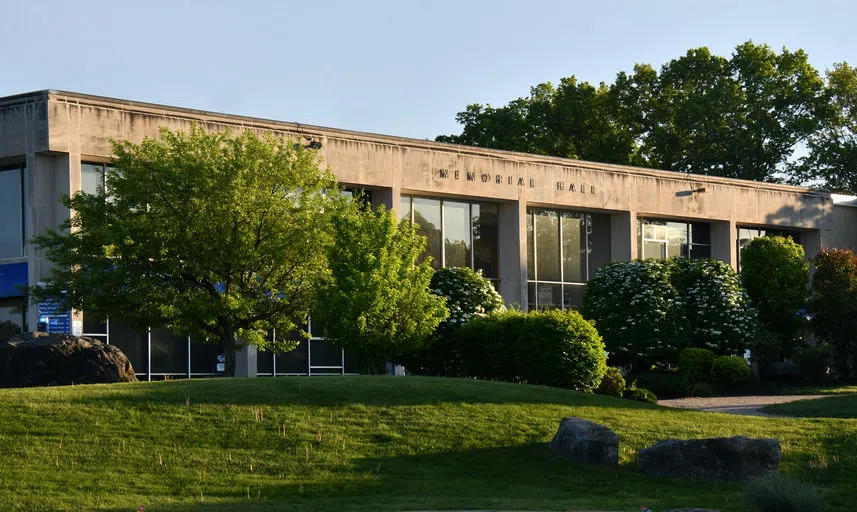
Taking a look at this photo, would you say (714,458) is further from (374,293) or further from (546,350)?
(374,293)

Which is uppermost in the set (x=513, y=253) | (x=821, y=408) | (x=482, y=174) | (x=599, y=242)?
(x=482, y=174)

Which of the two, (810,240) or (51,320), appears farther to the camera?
(810,240)

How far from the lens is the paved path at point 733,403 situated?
1195 inches

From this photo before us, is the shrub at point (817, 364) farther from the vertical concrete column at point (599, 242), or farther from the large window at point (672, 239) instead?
the vertical concrete column at point (599, 242)

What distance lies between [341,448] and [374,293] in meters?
8.54

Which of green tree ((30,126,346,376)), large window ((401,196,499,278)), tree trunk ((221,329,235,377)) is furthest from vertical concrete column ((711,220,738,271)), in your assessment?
tree trunk ((221,329,235,377))

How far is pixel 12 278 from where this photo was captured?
3331 cm

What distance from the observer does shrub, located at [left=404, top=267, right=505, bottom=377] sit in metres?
32.1

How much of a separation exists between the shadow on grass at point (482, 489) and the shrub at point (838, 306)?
76.4 feet

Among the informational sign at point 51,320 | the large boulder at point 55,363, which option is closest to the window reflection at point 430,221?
the informational sign at point 51,320

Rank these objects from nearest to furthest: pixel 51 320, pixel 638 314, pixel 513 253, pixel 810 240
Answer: pixel 51 320 → pixel 638 314 → pixel 513 253 → pixel 810 240

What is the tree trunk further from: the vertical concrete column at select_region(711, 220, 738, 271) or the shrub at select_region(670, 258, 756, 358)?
the vertical concrete column at select_region(711, 220, 738, 271)

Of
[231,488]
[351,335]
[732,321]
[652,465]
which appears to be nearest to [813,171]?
[732,321]

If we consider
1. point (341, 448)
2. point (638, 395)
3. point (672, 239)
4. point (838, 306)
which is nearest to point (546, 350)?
point (638, 395)
